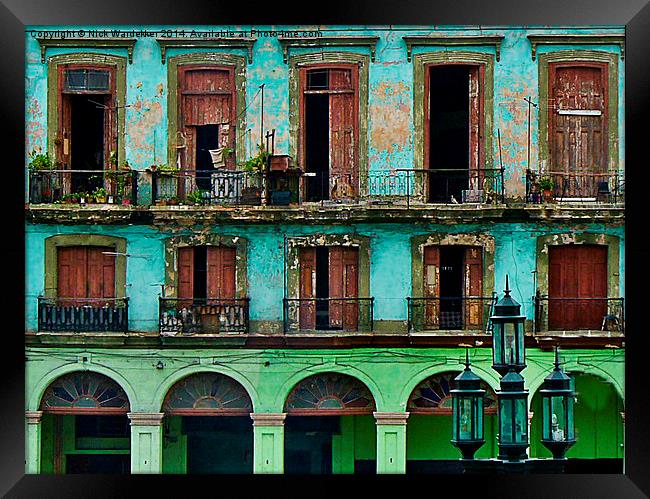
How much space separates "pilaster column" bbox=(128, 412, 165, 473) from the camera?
1015cm

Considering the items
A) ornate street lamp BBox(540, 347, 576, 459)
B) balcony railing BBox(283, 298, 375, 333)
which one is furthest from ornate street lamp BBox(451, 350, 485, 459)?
balcony railing BBox(283, 298, 375, 333)

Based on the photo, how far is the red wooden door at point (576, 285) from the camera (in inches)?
401

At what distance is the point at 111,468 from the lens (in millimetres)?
10234

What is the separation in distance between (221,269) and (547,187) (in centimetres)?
307

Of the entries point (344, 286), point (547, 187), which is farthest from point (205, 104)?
point (547, 187)

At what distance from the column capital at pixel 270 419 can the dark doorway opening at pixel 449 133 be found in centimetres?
240

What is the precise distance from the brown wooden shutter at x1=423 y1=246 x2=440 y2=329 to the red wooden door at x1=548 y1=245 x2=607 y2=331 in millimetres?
1018

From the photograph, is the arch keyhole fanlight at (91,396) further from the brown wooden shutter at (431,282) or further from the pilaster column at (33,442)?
the brown wooden shutter at (431,282)

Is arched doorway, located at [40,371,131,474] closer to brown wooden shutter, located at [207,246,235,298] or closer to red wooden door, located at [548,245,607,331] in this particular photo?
brown wooden shutter, located at [207,246,235,298]

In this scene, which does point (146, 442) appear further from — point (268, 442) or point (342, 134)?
point (342, 134)

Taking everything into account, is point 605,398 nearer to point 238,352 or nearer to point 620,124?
point 620,124
